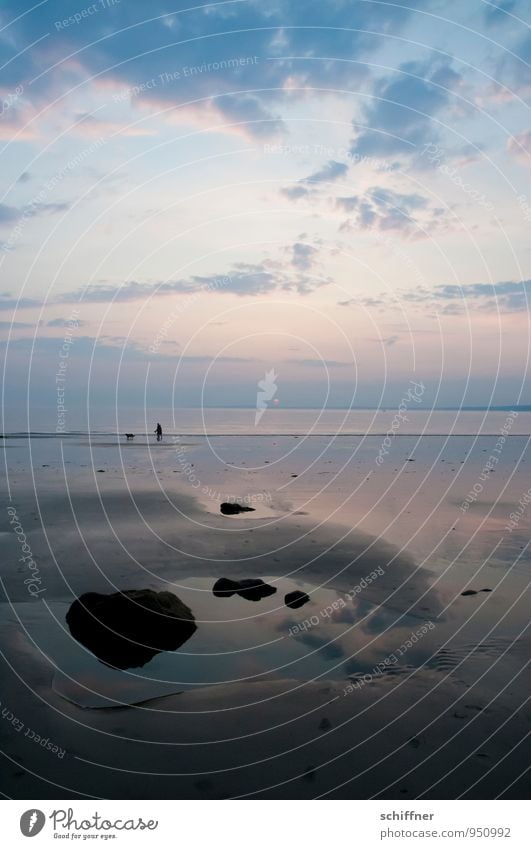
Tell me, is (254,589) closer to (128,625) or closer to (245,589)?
(245,589)

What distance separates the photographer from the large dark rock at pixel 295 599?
1144cm

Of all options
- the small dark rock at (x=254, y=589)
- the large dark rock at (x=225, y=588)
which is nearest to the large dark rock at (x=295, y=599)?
Answer: the small dark rock at (x=254, y=589)

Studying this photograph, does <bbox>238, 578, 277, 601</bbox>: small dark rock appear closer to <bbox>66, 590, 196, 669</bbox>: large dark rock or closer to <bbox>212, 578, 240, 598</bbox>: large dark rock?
<bbox>212, 578, 240, 598</bbox>: large dark rock

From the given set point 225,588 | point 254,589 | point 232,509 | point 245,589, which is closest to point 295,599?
point 254,589

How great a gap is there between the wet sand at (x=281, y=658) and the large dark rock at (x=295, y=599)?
0.75 ft

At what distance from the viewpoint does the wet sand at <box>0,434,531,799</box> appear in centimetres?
644

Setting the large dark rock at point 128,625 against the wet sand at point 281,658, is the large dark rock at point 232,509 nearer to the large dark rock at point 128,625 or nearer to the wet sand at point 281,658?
the wet sand at point 281,658

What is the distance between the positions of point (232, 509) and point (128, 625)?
10.4m

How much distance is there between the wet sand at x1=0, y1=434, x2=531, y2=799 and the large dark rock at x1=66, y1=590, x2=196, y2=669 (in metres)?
0.30

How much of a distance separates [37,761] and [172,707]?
5.84ft
